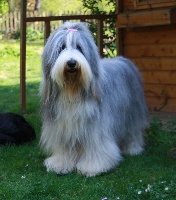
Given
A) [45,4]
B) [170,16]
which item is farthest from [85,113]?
[45,4]

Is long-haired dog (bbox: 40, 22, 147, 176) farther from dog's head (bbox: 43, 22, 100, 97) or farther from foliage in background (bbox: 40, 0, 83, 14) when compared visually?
→ foliage in background (bbox: 40, 0, 83, 14)

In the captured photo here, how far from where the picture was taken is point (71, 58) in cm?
420

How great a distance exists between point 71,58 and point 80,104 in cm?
54

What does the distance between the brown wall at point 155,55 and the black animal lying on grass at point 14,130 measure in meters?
2.55

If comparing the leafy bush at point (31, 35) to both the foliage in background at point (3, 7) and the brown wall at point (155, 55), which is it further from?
the brown wall at point (155, 55)

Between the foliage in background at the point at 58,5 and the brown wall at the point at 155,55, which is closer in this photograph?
the brown wall at the point at 155,55

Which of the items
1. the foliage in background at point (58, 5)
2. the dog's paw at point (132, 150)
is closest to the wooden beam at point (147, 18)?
the dog's paw at point (132, 150)

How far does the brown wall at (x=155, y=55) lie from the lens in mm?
7648

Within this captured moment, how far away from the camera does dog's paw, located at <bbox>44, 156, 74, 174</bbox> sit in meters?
4.78

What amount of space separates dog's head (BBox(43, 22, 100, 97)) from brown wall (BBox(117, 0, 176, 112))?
3.18 m

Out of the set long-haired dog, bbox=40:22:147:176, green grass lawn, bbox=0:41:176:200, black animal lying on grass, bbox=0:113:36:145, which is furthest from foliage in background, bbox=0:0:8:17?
long-haired dog, bbox=40:22:147:176

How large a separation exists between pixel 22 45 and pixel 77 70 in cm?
343

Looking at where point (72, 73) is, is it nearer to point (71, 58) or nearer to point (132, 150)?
point (71, 58)

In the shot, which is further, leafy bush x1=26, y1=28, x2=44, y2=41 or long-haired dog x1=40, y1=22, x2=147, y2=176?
leafy bush x1=26, y1=28, x2=44, y2=41
